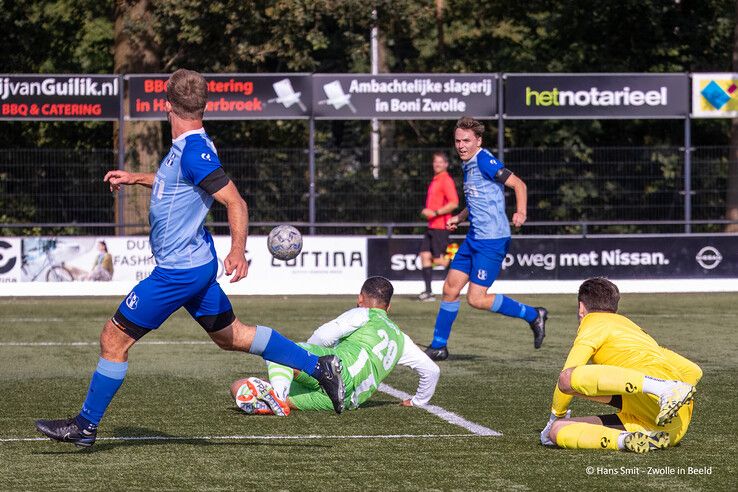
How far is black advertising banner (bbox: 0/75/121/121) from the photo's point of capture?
73.3 feet

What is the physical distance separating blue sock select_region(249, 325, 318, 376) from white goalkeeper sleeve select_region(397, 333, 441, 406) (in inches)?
54.0

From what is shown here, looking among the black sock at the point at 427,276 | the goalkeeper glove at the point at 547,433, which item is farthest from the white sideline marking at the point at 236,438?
the black sock at the point at 427,276

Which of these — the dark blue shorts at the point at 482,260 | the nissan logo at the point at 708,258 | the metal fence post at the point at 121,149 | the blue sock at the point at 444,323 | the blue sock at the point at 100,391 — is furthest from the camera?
the nissan logo at the point at 708,258

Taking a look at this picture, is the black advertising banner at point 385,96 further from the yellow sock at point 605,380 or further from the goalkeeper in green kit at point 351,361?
the yellow sock at point 605,380

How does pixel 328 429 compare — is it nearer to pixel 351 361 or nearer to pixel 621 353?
pixel 351 361

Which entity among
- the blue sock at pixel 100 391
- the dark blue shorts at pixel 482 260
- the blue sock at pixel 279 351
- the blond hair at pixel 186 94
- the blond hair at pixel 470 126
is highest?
the blond hair at pixel 470 126

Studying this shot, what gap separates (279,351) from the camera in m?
7.43

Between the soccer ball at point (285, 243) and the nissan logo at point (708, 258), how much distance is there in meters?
13.2

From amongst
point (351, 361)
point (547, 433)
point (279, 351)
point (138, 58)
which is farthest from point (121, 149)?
point (547, 433)

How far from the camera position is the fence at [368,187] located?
22.2 m

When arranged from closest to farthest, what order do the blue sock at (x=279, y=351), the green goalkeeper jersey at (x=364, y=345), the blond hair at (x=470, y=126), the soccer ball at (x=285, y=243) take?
the blue sock at (x=279, y=351) → the green goalkeeper jersey at (x=364, y=345) → the soccer ball at (x=285, y=243) → the blond hair at (x=470, y=126)

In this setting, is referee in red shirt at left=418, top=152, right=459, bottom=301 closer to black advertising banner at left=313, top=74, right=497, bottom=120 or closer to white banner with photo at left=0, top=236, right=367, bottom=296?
white banner with photo at left=0, top=236, right=367, bottom=296

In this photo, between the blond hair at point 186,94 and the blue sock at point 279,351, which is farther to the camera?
the blue sock at point 279,351

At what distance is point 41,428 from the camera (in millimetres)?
7180
